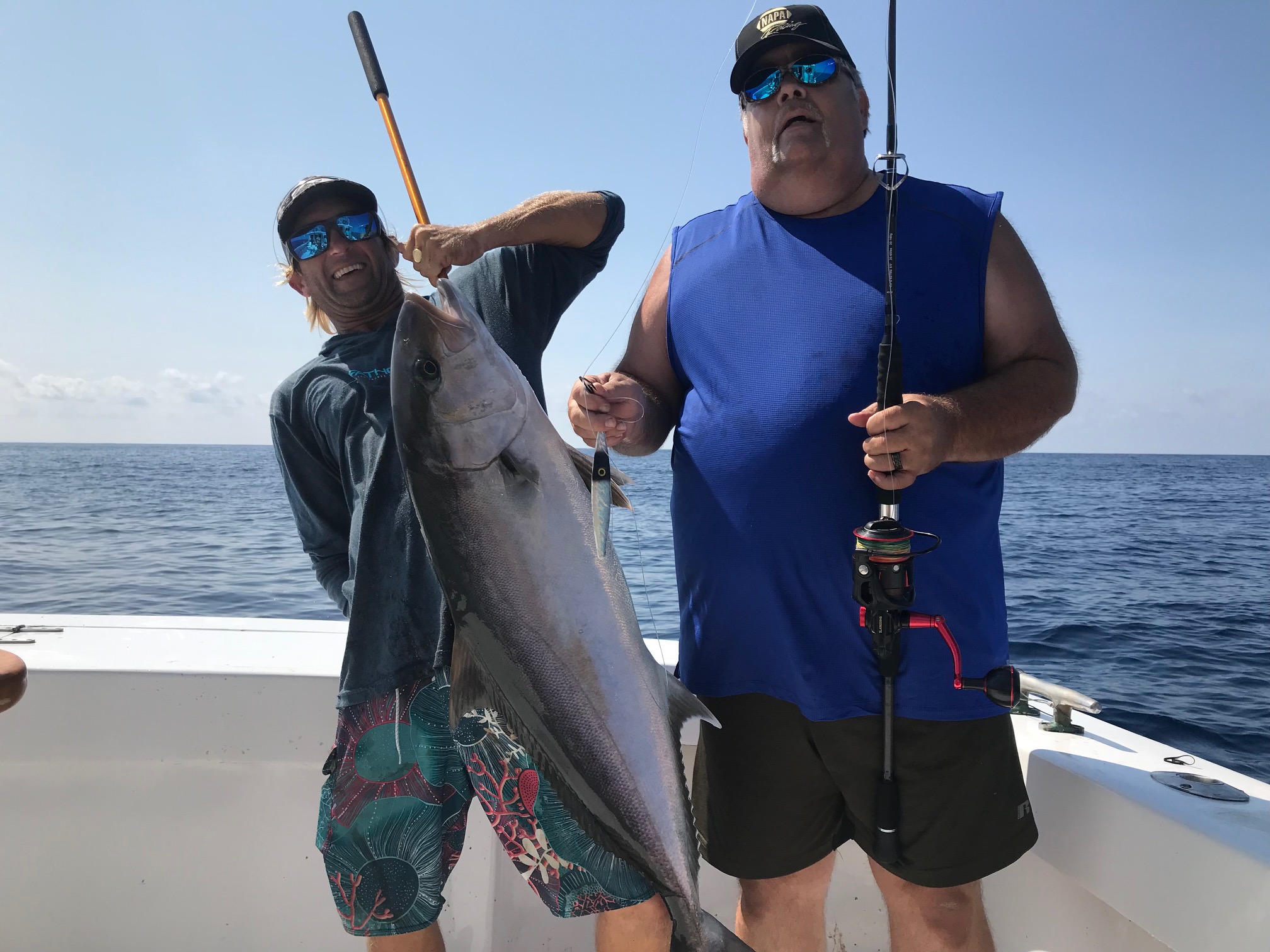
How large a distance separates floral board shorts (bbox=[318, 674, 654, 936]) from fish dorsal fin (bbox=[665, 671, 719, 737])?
0.52 meters

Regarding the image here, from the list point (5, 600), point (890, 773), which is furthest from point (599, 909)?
point (5, 600)

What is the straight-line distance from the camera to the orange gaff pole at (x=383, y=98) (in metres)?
2.00

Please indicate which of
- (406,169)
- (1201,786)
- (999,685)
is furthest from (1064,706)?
(406,169)

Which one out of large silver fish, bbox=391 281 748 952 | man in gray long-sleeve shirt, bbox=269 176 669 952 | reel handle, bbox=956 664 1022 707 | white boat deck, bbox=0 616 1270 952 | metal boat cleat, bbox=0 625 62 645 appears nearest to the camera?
large silver fish, bbox=391 281 748 952

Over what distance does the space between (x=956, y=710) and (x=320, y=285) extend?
2140mm

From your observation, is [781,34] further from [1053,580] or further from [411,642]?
[1053,580]

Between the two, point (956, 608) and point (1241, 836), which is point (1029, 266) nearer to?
point (956, 608)

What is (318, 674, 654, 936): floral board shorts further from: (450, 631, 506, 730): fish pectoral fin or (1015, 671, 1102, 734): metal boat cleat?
(1015, 671, 1102, 734): metal boat cleat

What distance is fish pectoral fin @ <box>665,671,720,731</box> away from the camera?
5.89ft

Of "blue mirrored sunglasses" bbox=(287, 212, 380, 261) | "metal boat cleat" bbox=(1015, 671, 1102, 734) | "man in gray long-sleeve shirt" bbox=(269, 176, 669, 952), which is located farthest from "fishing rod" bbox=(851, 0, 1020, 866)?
"blue mirrored sunglasses" bbox=(287, 212, 380, 261)

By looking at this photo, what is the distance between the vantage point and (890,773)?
75.9 inches

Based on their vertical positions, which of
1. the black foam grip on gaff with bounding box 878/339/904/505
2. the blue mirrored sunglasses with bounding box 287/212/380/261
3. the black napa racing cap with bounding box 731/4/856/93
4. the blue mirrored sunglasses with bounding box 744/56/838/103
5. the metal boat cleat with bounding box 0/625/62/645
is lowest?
the metal boat cleat with bounding box 0/625/62/645

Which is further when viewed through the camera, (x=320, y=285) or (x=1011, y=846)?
(x=320, y=285)

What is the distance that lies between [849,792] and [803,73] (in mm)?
1885
